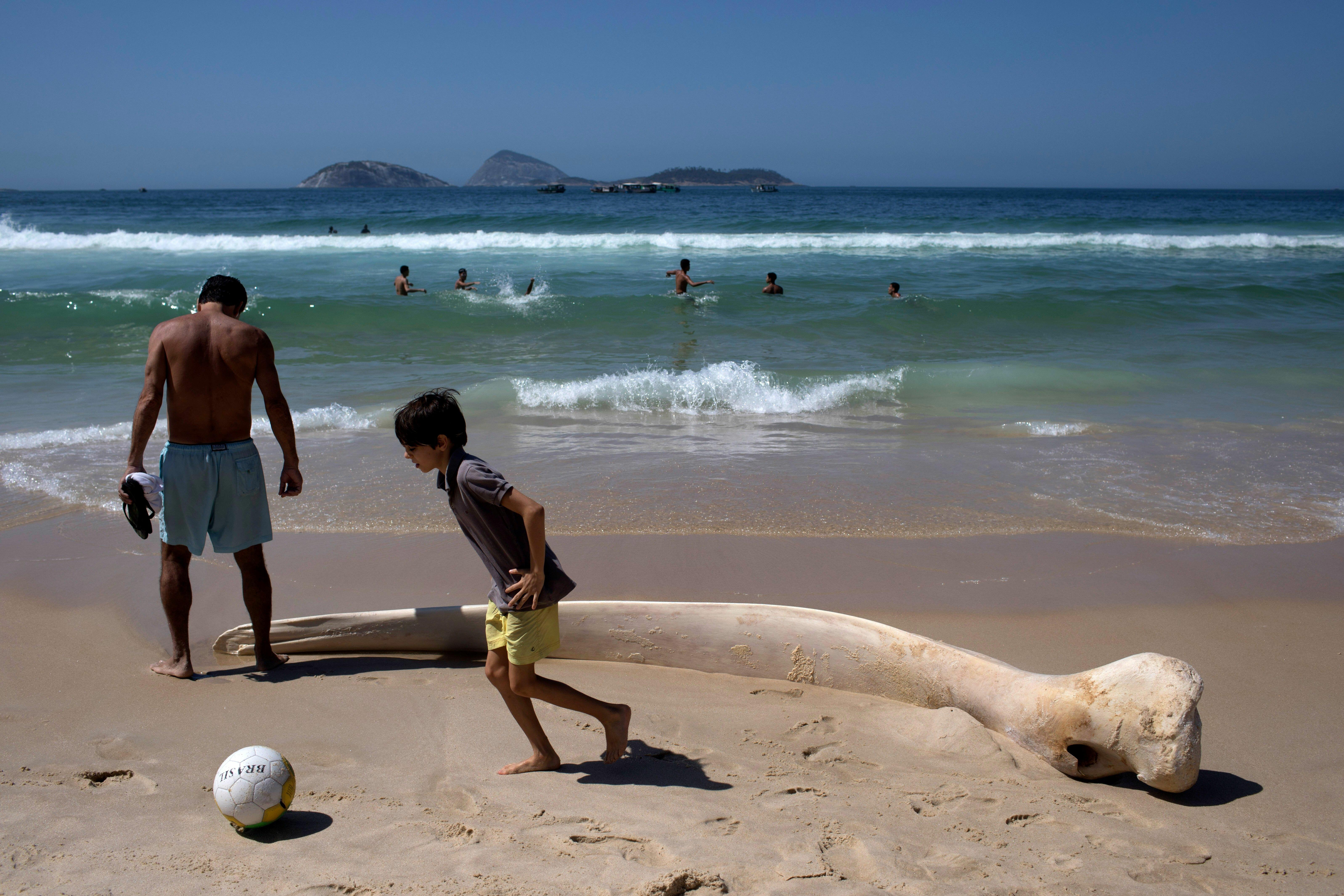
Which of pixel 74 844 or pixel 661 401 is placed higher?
pixel 661 401

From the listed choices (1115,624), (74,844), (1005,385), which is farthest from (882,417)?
(74,844)

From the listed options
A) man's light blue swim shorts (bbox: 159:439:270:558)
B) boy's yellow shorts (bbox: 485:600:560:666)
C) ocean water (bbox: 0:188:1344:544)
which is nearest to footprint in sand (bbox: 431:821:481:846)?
boy's yellow shorts (bbox: 485:600:560:666)

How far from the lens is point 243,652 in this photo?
3.67 metres

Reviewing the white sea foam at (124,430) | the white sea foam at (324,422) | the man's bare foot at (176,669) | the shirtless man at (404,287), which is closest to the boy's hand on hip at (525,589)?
the man's bare foot at (176,669)

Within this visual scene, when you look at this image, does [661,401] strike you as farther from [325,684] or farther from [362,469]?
[325,684]

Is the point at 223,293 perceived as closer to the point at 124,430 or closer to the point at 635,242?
the point at 124,430

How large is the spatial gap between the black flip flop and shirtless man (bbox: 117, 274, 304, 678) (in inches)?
1.5

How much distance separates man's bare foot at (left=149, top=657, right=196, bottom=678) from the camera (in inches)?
135

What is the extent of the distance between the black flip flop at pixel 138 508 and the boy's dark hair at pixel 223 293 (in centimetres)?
78

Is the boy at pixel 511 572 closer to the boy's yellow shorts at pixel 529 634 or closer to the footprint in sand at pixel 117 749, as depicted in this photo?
the boy's yellow shorts at pixel 529 634

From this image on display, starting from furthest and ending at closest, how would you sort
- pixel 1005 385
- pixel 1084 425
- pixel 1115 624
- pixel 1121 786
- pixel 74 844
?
pixel 1005 385 < pixel 1084 425 < pixel 1115 624 < pixel 1121 786 < pixel 74 844

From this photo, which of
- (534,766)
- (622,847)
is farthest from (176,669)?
(622,847)

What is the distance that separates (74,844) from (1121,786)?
2982 millimetres

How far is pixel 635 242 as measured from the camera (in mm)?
27375
